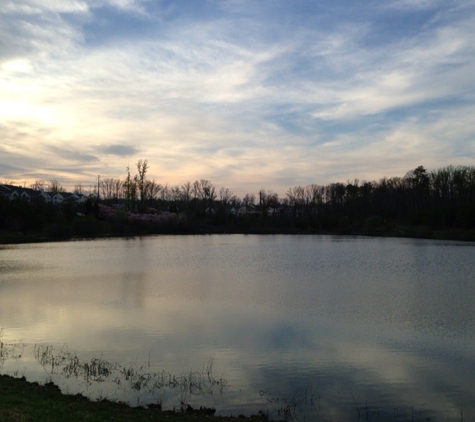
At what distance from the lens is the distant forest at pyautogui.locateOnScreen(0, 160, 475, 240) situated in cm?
5856

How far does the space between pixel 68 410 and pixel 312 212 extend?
100 metres

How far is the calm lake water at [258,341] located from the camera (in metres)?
8.26

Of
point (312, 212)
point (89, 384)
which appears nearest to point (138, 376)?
point (89, 384)

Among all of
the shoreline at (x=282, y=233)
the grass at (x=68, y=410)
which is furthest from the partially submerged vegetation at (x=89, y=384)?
the shoreline at (x=282, y=233)

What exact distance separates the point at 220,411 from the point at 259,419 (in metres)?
0.81

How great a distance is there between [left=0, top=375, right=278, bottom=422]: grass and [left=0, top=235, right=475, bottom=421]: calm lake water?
0.51 metres

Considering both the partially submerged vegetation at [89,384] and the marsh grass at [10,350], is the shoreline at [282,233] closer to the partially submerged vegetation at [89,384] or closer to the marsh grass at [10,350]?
the marsh grass at [10,350]

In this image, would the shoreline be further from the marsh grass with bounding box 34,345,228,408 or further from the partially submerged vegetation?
the marsh grass with bounding box 34,345,228,408

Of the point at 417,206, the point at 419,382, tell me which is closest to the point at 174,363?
the point at 419,382

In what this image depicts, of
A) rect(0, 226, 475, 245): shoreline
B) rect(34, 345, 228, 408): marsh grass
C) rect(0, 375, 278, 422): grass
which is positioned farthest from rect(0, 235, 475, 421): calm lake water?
rect(0, 226, 475, 245): shoreline

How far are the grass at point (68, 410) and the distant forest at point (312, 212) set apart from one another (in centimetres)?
5213

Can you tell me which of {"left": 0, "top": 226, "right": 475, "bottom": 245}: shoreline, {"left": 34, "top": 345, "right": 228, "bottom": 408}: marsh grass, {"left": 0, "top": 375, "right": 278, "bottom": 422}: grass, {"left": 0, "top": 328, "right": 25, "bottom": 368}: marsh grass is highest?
{"left": 0, "top": 226, "right": 475, "bottom": 245}: shoreline

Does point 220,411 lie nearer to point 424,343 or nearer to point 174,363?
point 174,363

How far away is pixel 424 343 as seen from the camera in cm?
1159
